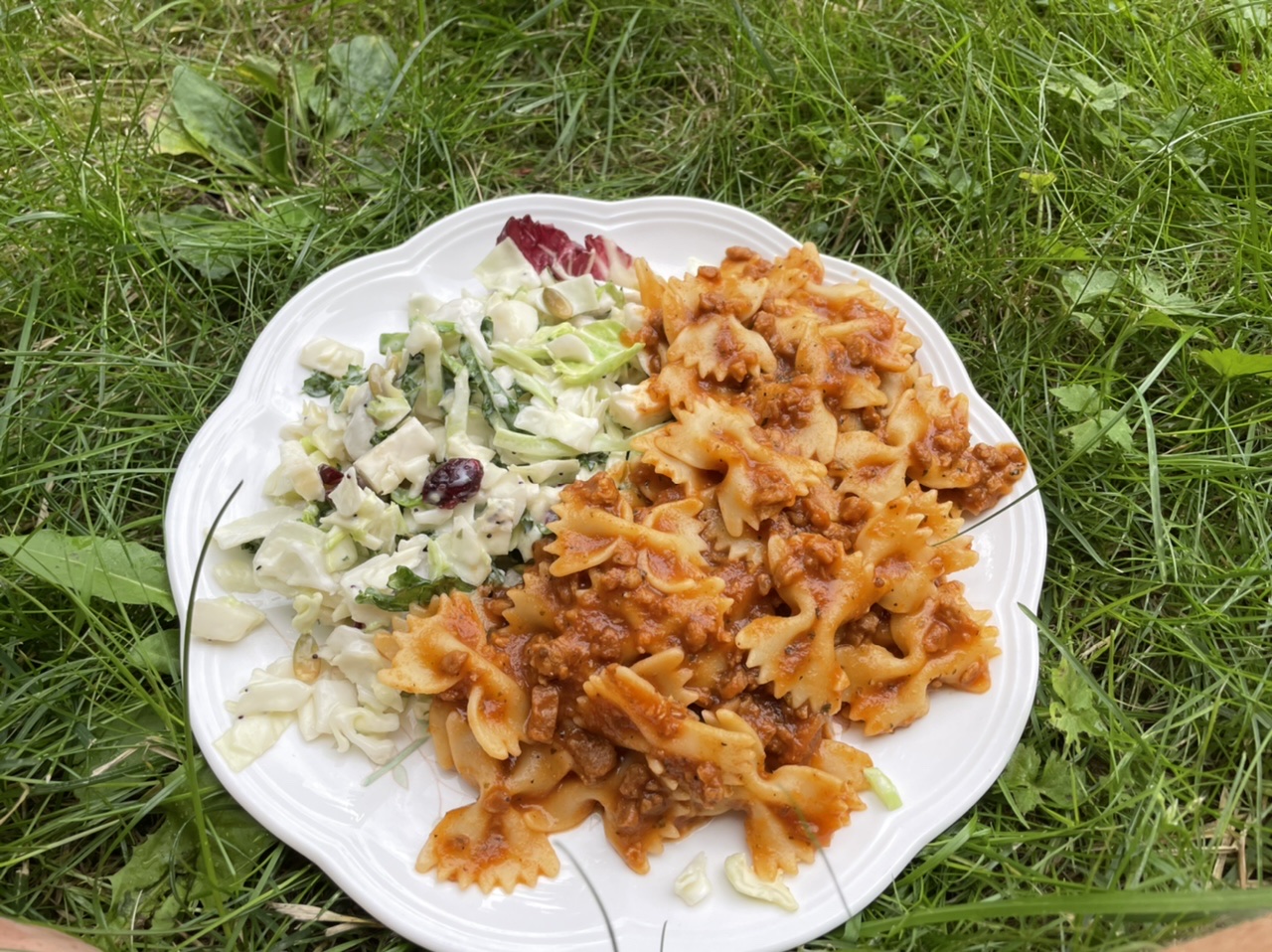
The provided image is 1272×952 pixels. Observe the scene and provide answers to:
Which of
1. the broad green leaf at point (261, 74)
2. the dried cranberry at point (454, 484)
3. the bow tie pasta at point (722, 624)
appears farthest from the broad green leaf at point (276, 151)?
the bow tie pasta at point (722, 624)

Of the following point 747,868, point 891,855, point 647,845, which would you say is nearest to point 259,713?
point 647,845

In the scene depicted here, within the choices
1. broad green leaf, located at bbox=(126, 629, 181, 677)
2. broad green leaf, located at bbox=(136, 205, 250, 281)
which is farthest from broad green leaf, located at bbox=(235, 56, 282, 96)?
broad green leaf, located at bbox=(126, 629, 181, 677)

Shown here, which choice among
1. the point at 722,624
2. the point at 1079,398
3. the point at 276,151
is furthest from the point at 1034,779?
the point at 276,151

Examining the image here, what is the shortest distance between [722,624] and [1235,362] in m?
2.44

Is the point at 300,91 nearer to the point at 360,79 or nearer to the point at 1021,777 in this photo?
the point at 360,79

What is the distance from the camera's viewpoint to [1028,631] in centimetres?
337

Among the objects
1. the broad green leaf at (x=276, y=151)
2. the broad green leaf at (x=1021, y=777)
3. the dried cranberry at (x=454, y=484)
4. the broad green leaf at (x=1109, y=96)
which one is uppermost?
the broad green leaf at (x=1109, y=96)

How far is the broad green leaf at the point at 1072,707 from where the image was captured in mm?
3348

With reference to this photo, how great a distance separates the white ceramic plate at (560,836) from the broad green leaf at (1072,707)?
176 millimetres

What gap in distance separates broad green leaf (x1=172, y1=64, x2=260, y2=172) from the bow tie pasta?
260 cm

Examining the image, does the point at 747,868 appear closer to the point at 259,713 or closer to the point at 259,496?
the point at 259,713

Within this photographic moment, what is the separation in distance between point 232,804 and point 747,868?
67.1 inches

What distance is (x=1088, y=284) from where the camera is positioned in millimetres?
4117

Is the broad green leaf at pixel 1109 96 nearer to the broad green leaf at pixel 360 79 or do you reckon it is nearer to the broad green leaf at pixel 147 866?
the broad green leaf at pixel 360 79
